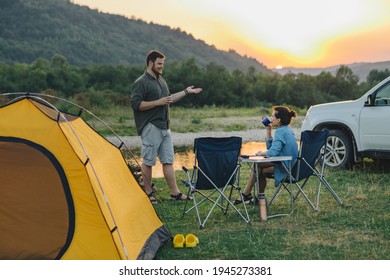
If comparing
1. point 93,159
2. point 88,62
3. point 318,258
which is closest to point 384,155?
point 318,258

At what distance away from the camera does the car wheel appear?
10.7 meters

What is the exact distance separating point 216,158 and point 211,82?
49.8 m

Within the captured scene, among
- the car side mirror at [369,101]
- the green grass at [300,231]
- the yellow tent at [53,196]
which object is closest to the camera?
the yellow tent at [53,196]

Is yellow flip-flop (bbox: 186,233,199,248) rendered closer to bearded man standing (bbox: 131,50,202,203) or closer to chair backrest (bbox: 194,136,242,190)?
chair backrest (bbox: 194,136,242,190)

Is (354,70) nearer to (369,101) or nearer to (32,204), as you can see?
(369,101)

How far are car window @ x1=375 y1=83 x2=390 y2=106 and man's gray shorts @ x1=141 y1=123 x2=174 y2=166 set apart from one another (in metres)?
3.86

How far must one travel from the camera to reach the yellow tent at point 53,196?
5258 millimetres

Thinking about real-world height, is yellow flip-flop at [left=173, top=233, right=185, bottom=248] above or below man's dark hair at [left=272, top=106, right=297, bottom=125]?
below

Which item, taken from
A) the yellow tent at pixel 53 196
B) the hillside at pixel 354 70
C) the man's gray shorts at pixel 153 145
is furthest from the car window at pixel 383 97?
the hillside at pixel 354 70

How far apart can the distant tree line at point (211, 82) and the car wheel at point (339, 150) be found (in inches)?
1444

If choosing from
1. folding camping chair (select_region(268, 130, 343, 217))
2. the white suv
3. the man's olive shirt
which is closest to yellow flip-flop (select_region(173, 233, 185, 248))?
folding camping chair (select_region(268, 130, 343, 217))

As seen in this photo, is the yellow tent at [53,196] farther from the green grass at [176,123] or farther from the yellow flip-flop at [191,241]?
the green grass at [176,123]

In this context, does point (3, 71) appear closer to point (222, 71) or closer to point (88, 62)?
point (222, 71)
